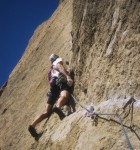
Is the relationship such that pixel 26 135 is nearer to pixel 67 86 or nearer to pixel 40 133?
pixel 40 133

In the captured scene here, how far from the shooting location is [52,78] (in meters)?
9.70

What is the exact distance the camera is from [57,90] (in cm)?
975

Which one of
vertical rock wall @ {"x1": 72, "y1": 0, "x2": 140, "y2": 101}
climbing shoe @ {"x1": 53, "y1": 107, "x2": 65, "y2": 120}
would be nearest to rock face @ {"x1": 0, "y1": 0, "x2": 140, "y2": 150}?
vertical rock wall @ {"x1": 72, "y1": 0, "x2": 140, "y2": 101}

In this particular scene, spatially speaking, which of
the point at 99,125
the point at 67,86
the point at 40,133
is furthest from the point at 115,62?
the point at 40,133

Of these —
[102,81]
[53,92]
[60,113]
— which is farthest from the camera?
[53,92]

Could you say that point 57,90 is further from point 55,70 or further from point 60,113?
point 60,113

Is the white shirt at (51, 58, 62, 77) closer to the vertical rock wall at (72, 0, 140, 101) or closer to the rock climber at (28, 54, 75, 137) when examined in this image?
the rock climber at (28, 54, 75, 137)

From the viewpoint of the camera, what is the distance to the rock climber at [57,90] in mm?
9062

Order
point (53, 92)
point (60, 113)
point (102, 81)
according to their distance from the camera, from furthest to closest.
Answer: point (53, 92) → point (60, 113) → point (102, 81)

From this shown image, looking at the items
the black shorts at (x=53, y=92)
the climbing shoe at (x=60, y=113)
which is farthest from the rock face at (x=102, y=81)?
the black shorts at (x=53, y=92)

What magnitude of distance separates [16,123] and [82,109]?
5660 mm

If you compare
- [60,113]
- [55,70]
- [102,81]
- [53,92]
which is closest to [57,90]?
[53,92]

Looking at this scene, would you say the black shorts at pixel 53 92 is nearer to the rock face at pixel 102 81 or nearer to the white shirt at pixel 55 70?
the white shirt at pixel 55 70

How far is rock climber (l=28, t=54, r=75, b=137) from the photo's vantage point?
9.06 m
